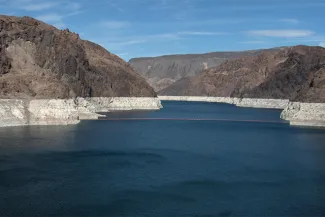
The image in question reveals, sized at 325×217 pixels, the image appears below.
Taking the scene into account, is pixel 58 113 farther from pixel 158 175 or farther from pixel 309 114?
pixel 309 114

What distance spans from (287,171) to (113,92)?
352 feet

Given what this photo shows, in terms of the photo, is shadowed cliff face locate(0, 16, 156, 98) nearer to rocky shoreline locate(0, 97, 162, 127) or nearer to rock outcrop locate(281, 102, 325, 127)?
rocky shoreline locate(0, 97, 162, 127)

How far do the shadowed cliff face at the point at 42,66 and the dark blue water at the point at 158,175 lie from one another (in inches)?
463

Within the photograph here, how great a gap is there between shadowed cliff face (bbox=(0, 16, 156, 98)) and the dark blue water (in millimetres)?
11772

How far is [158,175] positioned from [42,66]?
61585 mm

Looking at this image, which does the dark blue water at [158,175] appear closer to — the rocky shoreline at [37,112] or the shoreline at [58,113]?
the rocky shoreline at [37,112]

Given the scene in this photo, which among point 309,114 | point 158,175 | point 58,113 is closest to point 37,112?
point 58,113

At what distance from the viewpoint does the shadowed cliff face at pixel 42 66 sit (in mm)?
78625

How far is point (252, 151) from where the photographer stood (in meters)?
56.2

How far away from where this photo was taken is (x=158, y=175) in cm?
4059

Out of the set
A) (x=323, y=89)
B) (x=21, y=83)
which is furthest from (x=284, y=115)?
(x=21, y=83)

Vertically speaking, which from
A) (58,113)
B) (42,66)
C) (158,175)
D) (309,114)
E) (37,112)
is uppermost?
(42,66)

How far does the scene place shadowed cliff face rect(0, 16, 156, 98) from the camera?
258 feet

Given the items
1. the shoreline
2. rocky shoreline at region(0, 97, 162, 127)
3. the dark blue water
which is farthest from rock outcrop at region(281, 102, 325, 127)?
rocky shoreline at region(0, 97, 162, 127)
